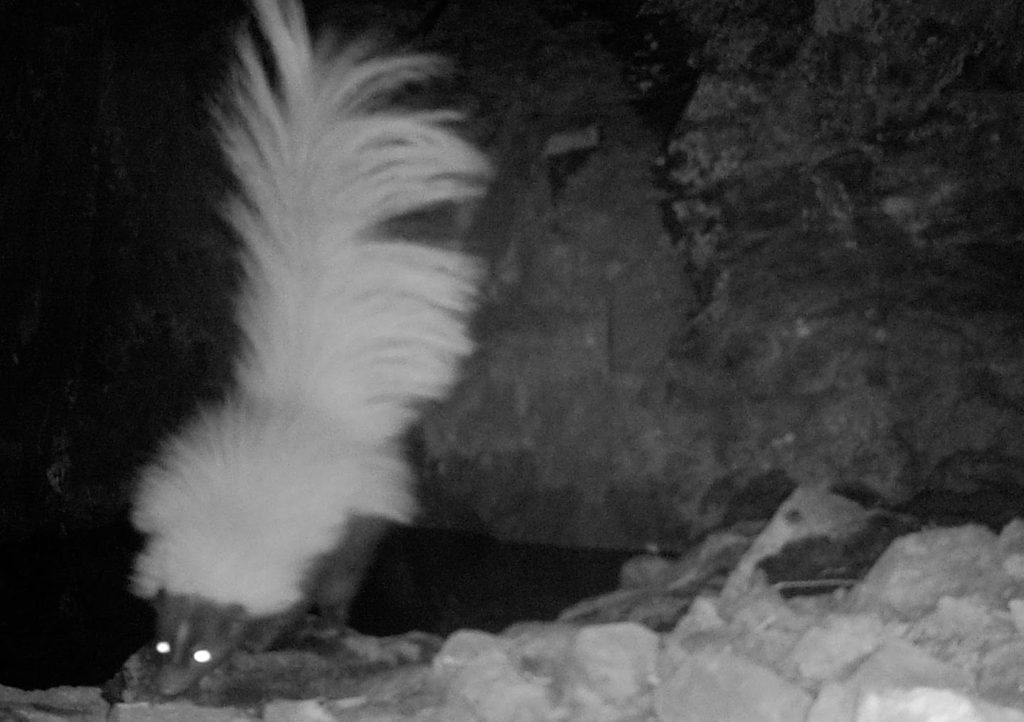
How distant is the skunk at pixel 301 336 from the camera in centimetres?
376

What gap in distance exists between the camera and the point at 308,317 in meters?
3.91

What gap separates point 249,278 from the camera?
4.01 metres

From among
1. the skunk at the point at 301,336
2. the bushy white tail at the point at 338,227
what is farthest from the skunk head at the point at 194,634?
the bushy white tail at the point at 338,227

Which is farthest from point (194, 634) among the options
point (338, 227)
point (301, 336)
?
point (338, 227)

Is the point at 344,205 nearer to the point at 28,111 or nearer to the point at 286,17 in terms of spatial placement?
the point at 286,17

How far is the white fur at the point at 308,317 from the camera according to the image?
376 cm

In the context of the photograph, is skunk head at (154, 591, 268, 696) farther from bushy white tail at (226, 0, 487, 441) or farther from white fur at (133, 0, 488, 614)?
bushy white tail at (226, 0, 487, 441)

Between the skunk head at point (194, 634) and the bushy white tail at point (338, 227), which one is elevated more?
the bushy white tail at point (338, 227)

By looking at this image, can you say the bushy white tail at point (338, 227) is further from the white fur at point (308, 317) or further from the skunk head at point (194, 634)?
the skunk head at point (194, 634)

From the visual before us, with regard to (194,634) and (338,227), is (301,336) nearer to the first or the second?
(338,227)

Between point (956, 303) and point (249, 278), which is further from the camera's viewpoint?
point (956, 303)

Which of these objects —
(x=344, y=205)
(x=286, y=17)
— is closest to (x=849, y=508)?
(x=344, y=205)

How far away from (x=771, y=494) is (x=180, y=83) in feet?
13.5

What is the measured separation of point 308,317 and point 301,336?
8 centimetres
